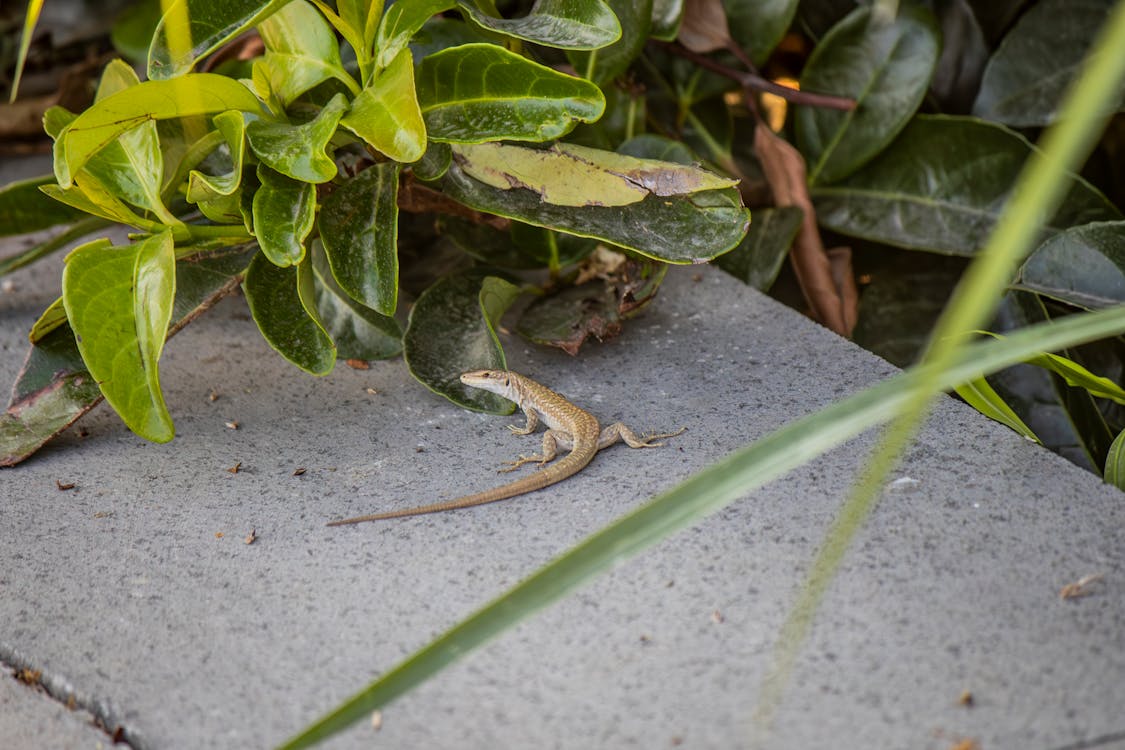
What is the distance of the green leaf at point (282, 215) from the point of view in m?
2.02

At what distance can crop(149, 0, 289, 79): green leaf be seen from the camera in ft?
6.37

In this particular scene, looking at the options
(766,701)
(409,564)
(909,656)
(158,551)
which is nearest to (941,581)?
(909,656)

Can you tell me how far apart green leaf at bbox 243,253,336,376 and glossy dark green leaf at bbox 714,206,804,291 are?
3.79ft

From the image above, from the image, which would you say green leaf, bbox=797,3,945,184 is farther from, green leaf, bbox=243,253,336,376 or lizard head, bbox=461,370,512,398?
green leaf, bbox=243,253,336,376

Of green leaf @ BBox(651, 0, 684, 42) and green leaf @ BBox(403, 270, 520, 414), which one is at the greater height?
green leaf @ BBox(651, 0, 684, 42)

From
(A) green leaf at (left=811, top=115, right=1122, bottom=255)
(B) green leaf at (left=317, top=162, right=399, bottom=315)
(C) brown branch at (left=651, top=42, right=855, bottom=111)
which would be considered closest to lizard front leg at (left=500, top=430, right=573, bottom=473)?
(B) green leaf at (left=317, top=162, right=399, bottom=315)

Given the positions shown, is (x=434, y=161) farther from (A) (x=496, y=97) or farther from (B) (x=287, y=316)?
(B) (x=287, y=316)

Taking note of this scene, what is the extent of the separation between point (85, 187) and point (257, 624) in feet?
3.24

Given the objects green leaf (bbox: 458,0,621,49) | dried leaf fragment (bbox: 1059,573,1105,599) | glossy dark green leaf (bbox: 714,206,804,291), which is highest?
green leaf (bbox: 458,0,621,49)

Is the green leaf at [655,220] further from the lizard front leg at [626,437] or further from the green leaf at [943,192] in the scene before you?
the green leaf at [943,192]

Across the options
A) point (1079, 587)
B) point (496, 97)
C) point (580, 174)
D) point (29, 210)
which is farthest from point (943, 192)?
point (29, 210)

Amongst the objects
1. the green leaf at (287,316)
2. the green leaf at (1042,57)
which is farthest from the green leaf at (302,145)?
the green leaf at (1042,57)

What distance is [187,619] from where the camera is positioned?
5.78ft

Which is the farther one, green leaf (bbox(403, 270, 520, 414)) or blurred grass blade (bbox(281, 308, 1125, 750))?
green leaf (bbox(403, 270, 520, 414))
